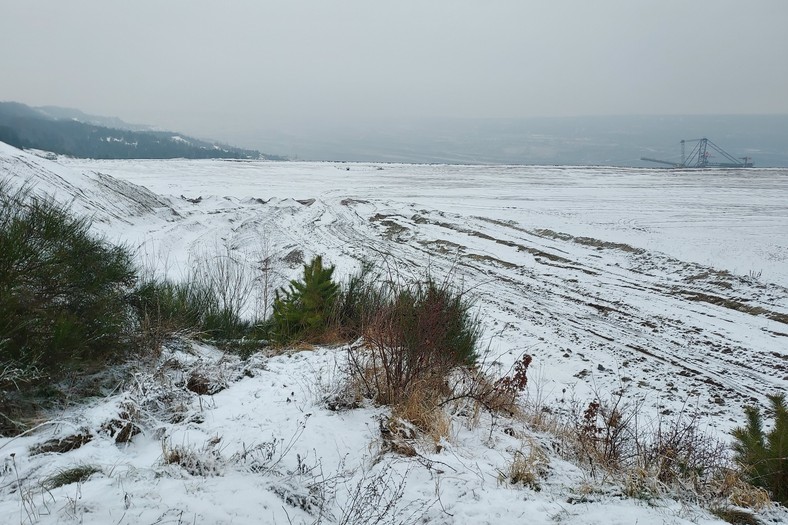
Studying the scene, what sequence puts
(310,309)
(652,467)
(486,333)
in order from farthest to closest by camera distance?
(486,333) < (310,309) < (652,467)

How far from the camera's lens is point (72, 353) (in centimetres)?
454

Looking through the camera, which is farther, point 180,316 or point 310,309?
point 310,309

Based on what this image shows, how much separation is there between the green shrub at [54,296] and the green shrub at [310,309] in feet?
8.16

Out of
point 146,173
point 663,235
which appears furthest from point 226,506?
point 146,173

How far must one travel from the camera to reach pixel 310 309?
25.7 ft

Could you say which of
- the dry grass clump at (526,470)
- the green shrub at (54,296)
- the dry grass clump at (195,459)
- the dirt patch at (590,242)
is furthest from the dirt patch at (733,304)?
the green shrub at (54,296)

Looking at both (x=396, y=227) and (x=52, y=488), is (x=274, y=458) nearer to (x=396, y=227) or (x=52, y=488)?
(x=52, y=488)

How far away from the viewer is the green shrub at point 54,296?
13.5 ft

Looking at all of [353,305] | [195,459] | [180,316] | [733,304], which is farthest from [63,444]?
[733,304]

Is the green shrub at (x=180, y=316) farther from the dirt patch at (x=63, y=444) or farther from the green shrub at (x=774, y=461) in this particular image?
the green shrub at (x=774, y=461)

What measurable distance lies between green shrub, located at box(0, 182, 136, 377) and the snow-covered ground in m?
0.67

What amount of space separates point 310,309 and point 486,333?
4.38m

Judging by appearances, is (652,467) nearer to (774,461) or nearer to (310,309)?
(774,461)

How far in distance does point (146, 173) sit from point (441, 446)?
44419 millimetres
